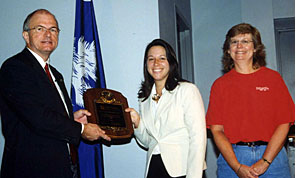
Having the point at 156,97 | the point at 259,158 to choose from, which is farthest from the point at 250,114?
the point at 156,97

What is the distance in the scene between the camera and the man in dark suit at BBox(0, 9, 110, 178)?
2.09 m

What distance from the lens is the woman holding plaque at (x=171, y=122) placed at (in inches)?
87.4

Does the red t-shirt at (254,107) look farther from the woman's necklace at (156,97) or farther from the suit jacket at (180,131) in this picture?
the woman's necklace at (156,97)

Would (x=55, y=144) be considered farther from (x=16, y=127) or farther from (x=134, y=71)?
(x=134, y=71)

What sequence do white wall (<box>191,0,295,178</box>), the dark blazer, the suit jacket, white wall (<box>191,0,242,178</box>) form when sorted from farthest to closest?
white wall (<box>191,0,242,178</box>)
white wall (<box>191,0,295,178</box>)
the suit jacket
the dark blazer

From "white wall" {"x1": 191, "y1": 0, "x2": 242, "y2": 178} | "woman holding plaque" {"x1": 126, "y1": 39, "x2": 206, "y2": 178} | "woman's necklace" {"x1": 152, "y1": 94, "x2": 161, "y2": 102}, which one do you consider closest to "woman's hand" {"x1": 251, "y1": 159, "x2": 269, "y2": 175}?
"woman holding plaque" {"x1": 126, "y1": 39, "x2": 206, "y2": 178}

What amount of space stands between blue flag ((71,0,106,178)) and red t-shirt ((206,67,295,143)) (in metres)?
1.11

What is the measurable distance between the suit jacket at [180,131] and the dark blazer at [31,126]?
0.59 m

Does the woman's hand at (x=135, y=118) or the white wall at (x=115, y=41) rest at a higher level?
the white wall at (x=115, y=41)

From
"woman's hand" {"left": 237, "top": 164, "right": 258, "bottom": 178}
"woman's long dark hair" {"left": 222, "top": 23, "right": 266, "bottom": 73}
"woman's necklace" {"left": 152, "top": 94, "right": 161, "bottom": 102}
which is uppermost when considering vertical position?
"woman's long dark hair" {"left": 222, "top": 23, "right": 266, "bottom": 73}

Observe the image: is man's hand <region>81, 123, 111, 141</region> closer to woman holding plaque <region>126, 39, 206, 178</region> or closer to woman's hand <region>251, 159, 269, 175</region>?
woman holding plaque <region>126, 39, 206, 178</region>

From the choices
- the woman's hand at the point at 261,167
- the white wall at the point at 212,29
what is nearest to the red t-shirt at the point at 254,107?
the woman's hand at the point at 261,167

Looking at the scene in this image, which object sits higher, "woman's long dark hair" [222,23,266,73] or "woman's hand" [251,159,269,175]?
"woman's long dark hair" [222,23,266,73]

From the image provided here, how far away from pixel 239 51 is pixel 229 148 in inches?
28.8
